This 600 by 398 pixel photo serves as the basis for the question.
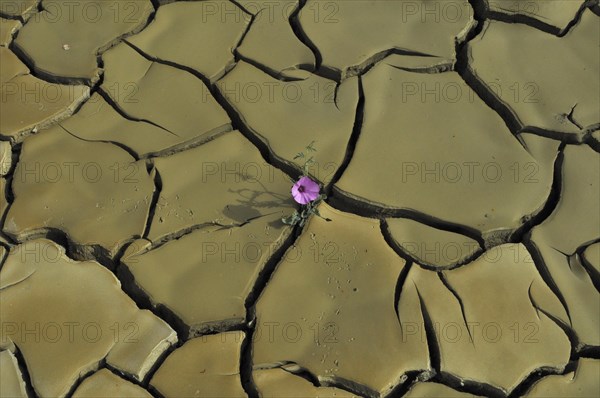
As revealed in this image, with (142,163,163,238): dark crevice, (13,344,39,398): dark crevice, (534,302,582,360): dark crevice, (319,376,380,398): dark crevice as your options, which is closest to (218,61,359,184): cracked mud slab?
(142,163,163,238): dark crevice

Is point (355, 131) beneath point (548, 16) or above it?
beneath

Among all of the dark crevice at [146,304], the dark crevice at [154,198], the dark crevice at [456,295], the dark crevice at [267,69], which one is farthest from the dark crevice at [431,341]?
the dark crevice at [267,69]

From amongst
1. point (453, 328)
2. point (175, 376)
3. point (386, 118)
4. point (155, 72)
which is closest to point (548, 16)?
point (386, 118)

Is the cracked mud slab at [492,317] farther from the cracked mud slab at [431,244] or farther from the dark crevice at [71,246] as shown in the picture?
the dark crevice at [71,246]

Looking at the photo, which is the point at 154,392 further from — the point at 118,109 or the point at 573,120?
the point at 573,120

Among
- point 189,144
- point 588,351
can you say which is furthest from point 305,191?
point 588,351

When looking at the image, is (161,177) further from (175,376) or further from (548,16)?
(548,16)
